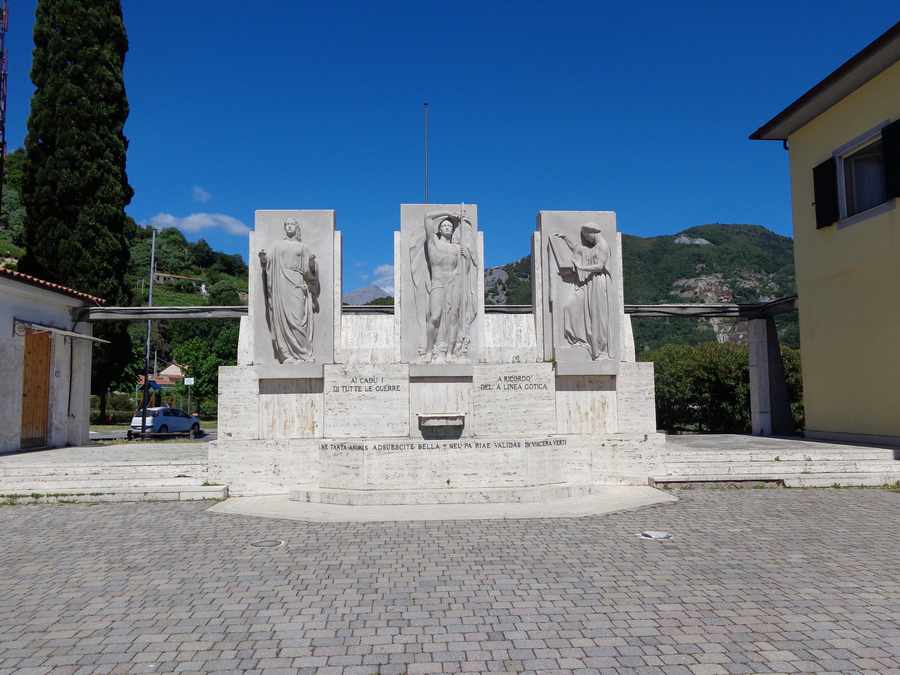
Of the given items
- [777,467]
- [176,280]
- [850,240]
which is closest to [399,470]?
[777,467]

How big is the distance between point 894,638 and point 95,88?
24.0 metres

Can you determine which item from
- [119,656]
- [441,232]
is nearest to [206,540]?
[119,656]

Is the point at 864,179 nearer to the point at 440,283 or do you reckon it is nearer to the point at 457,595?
the point at 440,283

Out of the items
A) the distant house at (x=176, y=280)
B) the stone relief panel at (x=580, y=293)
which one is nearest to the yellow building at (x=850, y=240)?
the stone relief panel at (x=580, y=293)

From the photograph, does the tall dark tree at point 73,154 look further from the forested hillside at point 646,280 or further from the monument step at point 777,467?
the monument step at point 777,467

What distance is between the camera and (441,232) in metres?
11.2

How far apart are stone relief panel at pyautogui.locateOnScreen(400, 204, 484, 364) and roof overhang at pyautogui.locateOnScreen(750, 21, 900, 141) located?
915 cm

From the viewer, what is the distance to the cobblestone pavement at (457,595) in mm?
Result: 3932

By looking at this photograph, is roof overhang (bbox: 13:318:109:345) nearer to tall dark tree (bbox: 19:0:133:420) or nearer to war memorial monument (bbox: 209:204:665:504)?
tall dark tree (bbox: 19:0:133:420)

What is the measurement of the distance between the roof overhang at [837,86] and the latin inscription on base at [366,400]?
37.8 feet

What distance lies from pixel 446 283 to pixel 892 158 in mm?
9877

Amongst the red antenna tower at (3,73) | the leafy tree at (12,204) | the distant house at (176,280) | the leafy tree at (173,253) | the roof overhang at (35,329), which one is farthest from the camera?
the leafy tree at (173,253)

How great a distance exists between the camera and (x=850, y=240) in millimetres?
14758

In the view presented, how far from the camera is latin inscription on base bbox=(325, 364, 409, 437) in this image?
1078cm
